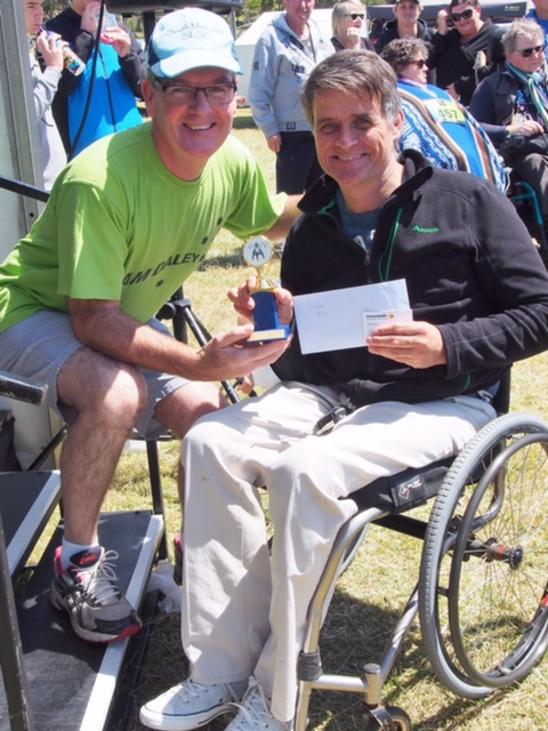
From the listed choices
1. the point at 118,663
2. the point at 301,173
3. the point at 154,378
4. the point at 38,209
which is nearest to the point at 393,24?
the point at 301,173

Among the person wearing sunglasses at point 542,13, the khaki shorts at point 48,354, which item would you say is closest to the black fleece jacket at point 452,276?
the khaki shorts at point 48,354

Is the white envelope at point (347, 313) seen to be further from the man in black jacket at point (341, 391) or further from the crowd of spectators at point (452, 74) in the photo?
the crowd of spectators at point (452, 74)

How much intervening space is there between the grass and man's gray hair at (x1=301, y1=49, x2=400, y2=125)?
1529 mm

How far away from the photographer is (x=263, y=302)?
229 cm

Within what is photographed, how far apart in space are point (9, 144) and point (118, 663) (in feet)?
6.05

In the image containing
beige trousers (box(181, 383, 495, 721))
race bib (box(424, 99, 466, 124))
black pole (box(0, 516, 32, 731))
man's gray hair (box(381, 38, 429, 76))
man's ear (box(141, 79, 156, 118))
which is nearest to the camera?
black pole (box(0, 516, 32, 731))

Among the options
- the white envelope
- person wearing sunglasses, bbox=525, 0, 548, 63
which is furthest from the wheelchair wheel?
person wearing sunglasses, bbox=525, 0, 548, 63

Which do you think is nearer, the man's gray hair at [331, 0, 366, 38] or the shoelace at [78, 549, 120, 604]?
the shoelace at [78, 549, 120, 604]

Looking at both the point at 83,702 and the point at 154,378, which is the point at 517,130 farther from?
the point at 83,702

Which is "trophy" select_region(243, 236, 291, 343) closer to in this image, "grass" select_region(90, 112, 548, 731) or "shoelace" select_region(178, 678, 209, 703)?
"shoelace" select_region(178, 678, 209, 703)

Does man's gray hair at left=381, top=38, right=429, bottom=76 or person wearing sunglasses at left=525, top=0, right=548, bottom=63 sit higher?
person wearing sunglasses at left=525, top=0, right=548, bottom=63

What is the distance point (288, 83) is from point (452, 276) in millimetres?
4670

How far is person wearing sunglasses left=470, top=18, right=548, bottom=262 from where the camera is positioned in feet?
19.6

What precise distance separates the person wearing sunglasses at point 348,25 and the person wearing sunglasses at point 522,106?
1.01 meters
